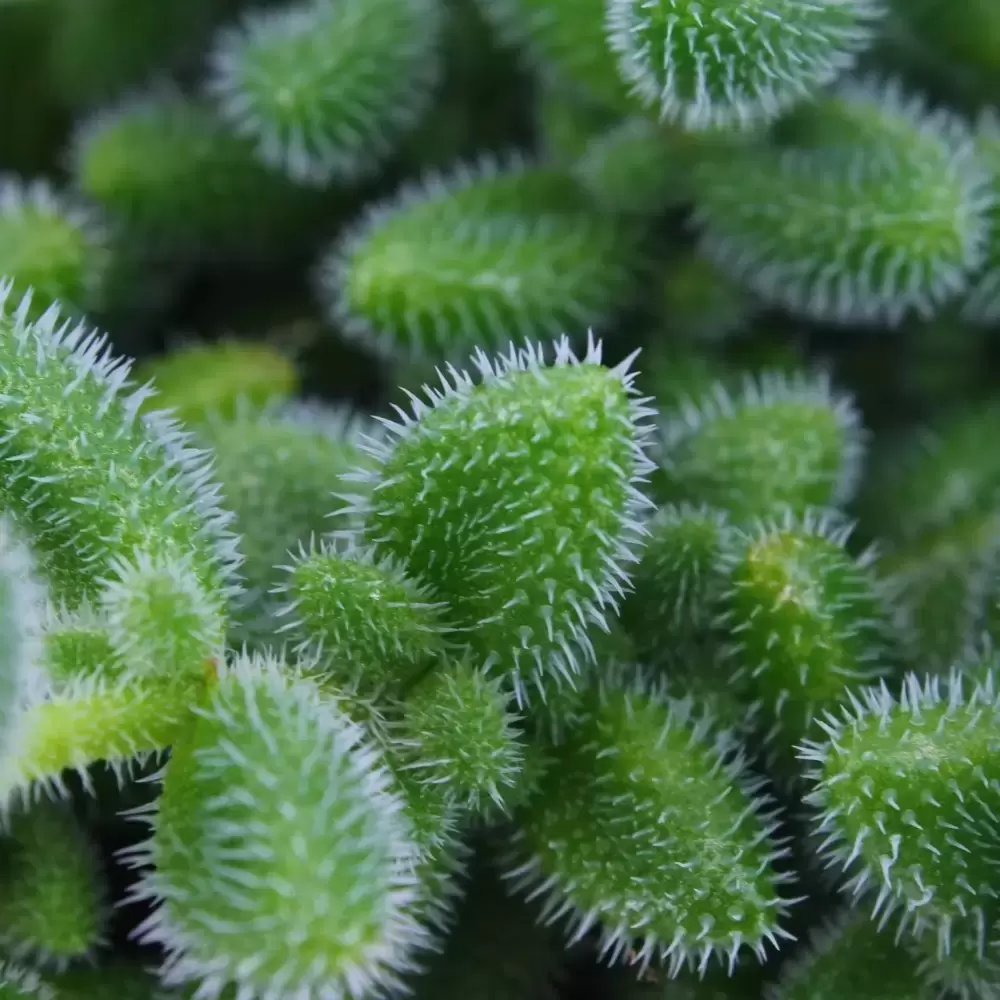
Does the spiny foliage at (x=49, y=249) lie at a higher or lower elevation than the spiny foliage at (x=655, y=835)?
higher

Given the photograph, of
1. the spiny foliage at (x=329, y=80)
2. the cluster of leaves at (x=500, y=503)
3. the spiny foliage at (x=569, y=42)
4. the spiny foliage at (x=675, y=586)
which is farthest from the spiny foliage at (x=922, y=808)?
the spiny foliage at (x=329, y=80)

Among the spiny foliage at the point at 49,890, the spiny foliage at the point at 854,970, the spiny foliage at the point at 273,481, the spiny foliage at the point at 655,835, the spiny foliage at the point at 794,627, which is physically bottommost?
the spiny foliage at the point at 854,970

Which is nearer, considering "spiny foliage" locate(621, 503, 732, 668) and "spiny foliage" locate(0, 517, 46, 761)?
"spiny foliage" locate(0, 517, 46, 761)

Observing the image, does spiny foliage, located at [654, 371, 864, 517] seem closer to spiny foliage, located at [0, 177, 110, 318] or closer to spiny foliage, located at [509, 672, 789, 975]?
spiny foliage, located at [509, 672, 789, 975]

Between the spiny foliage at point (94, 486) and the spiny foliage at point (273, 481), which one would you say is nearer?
the spiny foliage at point (94, 486)

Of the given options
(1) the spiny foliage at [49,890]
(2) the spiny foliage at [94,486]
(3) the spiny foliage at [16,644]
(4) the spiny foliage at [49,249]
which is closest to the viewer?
(3) the spiny foliage at [16,644]

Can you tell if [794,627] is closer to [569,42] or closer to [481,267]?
[481,267]

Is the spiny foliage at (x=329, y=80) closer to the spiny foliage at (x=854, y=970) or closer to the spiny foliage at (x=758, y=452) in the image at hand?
the spiny foliage at (x=758, y=452)

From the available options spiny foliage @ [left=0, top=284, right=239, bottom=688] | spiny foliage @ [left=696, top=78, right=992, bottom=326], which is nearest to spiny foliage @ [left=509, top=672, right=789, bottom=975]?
spiny foliage @ [left=0, top=284, right=239, bottom=688]

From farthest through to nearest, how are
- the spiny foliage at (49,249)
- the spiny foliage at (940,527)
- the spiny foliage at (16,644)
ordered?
1. the spiny foliage at (49,249)
2. the spiny foliage at (940,527)
3. the spiny foliage at (16,644)
